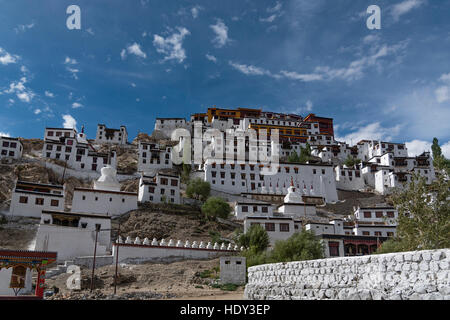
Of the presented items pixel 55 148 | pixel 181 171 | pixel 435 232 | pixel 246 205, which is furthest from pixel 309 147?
pixel 435 232

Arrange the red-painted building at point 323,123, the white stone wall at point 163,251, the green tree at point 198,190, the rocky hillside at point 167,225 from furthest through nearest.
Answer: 1. the red-painted building at point 323,123
2. the green tree at point 198,190
3. the rocky hillside at point 167,225
4. the white stone wall at point 163,251

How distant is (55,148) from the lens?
63.8m

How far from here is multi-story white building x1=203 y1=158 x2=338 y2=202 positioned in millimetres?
65375

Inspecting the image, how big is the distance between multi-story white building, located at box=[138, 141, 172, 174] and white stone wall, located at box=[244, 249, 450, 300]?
188 feet

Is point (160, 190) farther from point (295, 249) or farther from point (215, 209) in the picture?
point (295, 249)

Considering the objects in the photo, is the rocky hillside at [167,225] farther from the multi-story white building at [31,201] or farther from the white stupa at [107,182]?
the multi-story white building at [31,201]

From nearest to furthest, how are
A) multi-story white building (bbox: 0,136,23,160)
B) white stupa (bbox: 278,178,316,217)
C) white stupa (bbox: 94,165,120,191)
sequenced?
1. white stupa (bbox: 94,165,120,191)
2. white stupa (bbox: 278,178,316,217)
3. multi-story white building (bbox: 0,136,23,160)

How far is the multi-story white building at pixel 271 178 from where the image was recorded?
65375mm

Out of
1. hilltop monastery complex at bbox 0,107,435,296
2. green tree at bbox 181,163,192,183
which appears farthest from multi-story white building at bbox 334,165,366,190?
green tree at bbox 181,163,192,183

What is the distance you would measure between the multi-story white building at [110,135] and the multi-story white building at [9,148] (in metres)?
24.0

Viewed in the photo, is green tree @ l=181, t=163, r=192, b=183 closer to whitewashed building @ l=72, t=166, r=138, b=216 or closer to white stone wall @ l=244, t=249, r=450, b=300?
whitewashed building @ l=72, t=166, r=138, b=216

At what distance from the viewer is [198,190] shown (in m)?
58.2

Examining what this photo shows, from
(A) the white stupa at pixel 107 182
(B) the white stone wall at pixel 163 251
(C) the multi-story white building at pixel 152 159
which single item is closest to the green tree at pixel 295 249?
(B) the white stone wall at pixel 163 251

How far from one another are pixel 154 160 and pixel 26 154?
21.5 m
